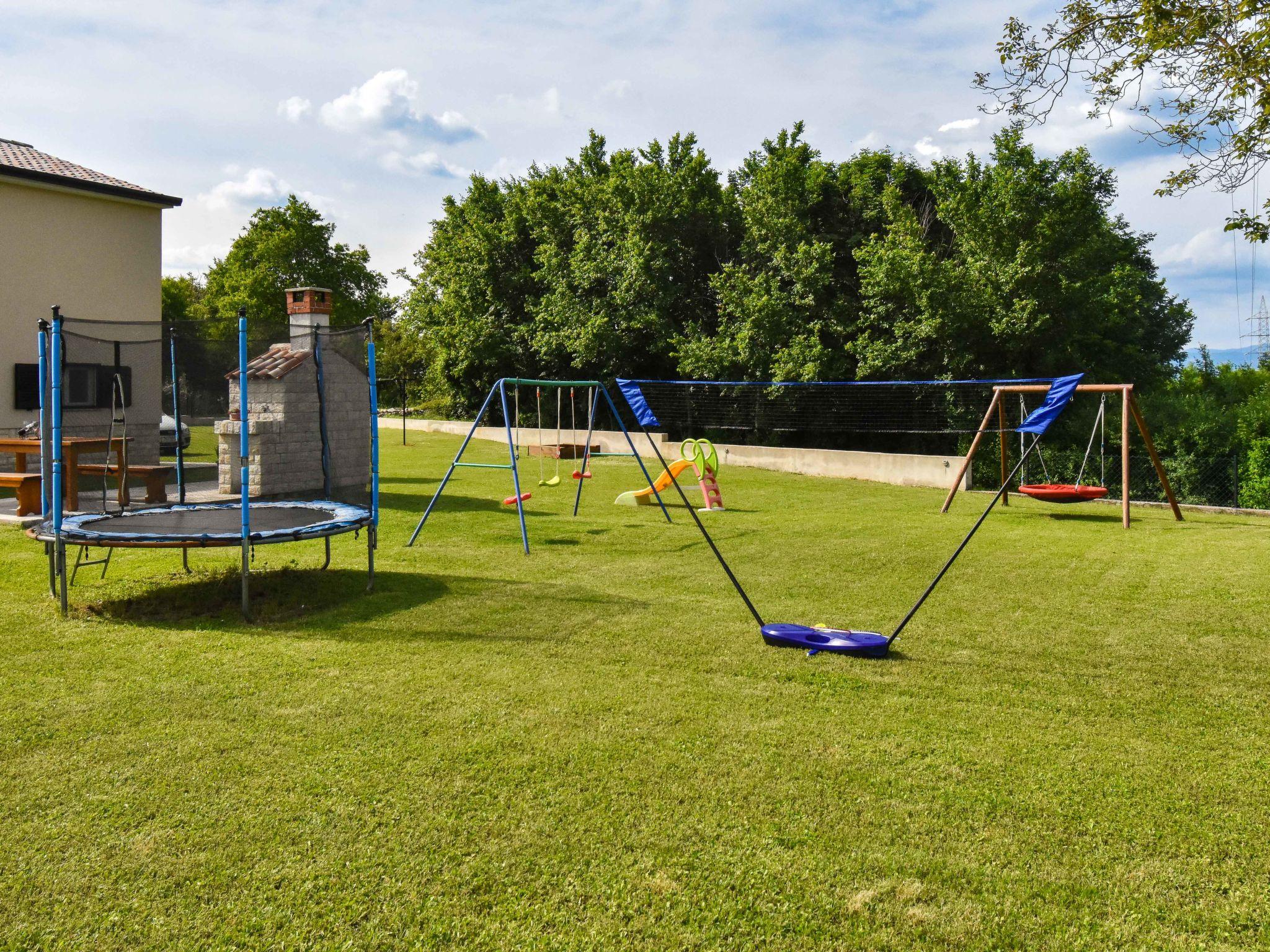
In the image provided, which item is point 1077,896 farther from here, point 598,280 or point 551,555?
point 598,280

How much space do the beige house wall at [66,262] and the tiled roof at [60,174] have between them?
21 centimetres

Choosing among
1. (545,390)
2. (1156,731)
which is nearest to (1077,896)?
(1156,731)

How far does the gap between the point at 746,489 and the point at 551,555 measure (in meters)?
7.63

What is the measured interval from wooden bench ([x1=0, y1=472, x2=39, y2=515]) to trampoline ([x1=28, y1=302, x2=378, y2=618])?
1.77 feet

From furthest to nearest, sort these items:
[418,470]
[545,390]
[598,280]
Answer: [545,390], [598,280], [418,470]

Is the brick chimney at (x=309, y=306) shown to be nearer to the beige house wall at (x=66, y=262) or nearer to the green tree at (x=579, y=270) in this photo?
the beige house wall at (x=66, y=262)

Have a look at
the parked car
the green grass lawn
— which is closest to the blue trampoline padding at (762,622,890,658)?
the green grass lawn

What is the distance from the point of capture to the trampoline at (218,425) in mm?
6379

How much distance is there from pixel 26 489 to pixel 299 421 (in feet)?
11.4

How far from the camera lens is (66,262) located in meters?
14.5

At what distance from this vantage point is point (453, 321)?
103ft

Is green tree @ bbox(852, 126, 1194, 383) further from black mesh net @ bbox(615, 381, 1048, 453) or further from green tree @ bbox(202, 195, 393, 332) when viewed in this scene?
green tree @ bbox(202, 195, 393, 332)

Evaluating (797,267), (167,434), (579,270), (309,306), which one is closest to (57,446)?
(309,306)

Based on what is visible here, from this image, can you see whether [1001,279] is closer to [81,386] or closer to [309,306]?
[309,306]
